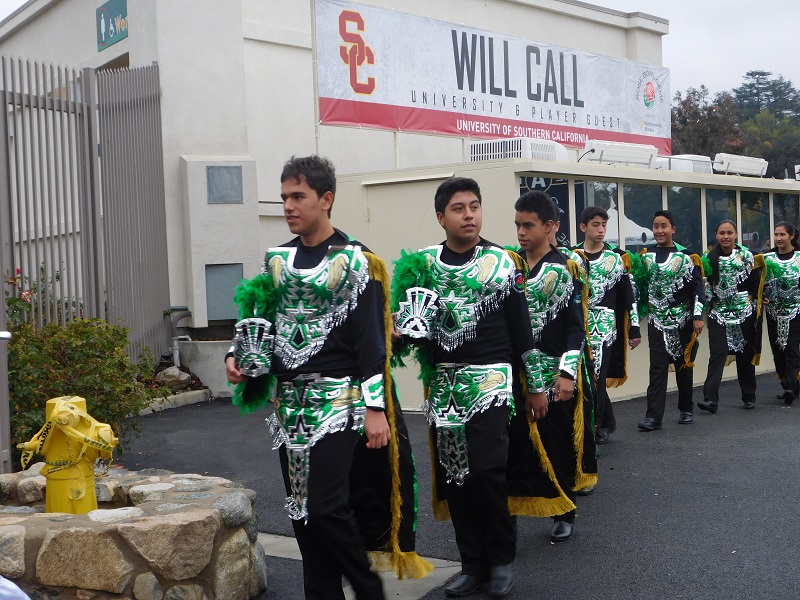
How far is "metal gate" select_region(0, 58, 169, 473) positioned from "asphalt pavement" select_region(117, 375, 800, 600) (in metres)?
1.51

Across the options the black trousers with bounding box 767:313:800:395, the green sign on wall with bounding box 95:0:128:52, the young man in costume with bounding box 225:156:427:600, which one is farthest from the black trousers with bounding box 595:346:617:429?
the green sign on wall with bounding box 95:0:128:52

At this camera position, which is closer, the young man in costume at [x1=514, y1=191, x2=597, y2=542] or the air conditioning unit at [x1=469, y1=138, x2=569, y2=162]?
the young man in costume at [x1=514, y1=191, x2=597, y2=542]

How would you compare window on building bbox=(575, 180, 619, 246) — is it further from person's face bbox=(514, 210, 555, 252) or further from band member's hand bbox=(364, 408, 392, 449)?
band member's hand bbox=(364, 408, 392, 449)

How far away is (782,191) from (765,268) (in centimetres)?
459

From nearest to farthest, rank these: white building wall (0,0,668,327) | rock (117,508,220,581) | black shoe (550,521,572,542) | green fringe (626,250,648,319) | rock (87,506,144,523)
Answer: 1. rock (117,508,220,581)
2. rock (87,506,144,523)
3. black shoe (550,521,572,542)
4. green fringe (626,250,648,319)
5. white building wall (0,0,668,327)

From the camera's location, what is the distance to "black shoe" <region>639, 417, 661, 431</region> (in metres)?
9.85

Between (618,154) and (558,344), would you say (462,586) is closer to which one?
(558,344)

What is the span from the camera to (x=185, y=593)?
453 cm

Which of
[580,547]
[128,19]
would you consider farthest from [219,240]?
[580,547]

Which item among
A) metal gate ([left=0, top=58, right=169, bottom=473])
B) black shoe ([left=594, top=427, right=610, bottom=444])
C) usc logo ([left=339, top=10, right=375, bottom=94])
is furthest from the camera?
usc logo ([left=339, top=10, right=375, bottom=94])

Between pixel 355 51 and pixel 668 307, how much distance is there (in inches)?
197

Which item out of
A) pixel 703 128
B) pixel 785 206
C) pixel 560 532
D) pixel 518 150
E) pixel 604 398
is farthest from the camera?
pixel 703 128

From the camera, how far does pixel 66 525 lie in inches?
175

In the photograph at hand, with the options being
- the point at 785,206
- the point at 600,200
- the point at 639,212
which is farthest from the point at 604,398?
the point at 785,206
